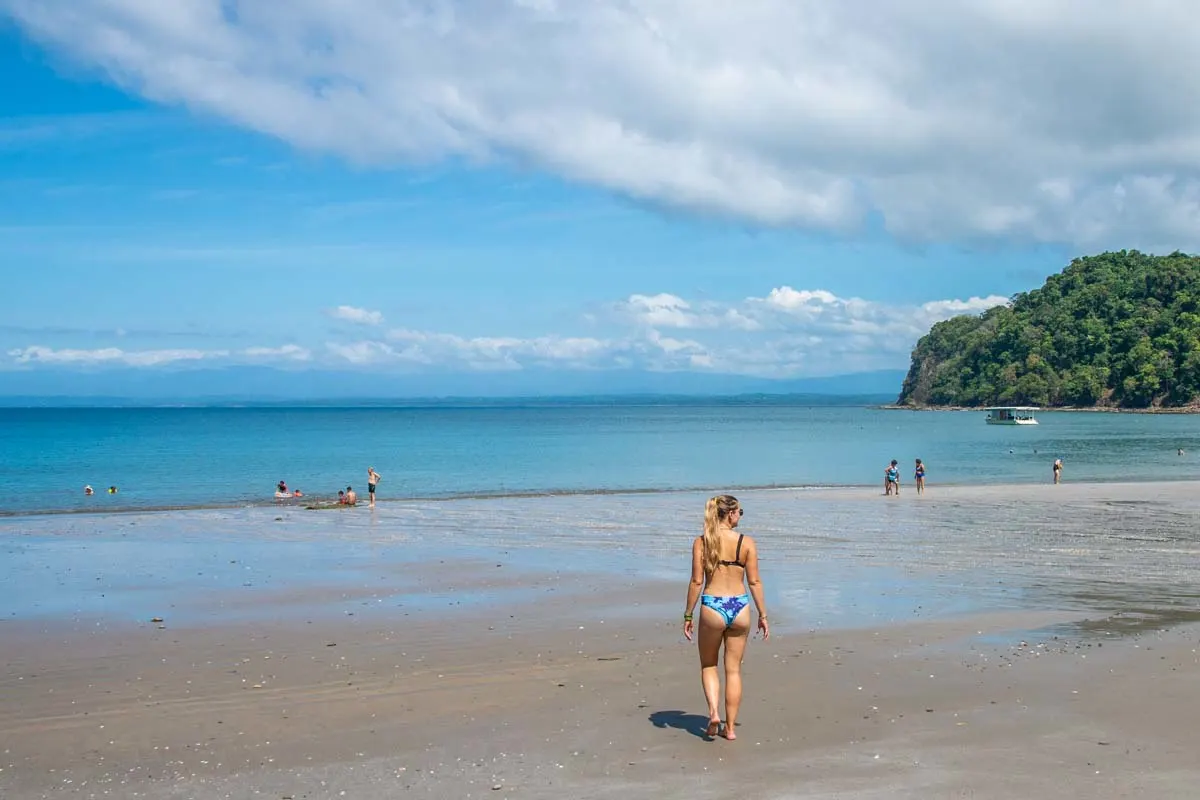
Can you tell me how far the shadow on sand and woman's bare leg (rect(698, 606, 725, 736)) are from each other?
0.27m

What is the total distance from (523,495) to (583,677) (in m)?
35.8

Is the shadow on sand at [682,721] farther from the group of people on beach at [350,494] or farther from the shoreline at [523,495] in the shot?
the group of people on beach at [350,494]

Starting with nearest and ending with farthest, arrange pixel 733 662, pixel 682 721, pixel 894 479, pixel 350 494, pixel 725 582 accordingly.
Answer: pixel 725 582
pixel 733 662
pixel 682 721
pixel 350 494
pixel 894 479

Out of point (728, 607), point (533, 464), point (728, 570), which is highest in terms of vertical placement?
point (728, 570)

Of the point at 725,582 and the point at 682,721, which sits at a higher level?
the point at 725,582

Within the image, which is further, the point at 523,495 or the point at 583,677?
the point at 523,495

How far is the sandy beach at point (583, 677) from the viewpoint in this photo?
29.9 ft

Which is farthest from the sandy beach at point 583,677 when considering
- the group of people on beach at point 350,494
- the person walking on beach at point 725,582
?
the group of people on beach at point 350,494

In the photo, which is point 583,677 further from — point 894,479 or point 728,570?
point 894,479

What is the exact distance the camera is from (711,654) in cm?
984

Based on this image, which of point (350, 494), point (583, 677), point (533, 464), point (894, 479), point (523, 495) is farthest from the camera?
point (533, 464)

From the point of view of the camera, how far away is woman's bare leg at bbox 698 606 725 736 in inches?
381

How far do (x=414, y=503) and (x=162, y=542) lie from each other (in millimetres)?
15369

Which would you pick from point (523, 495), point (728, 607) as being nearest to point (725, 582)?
point (728, 607)
